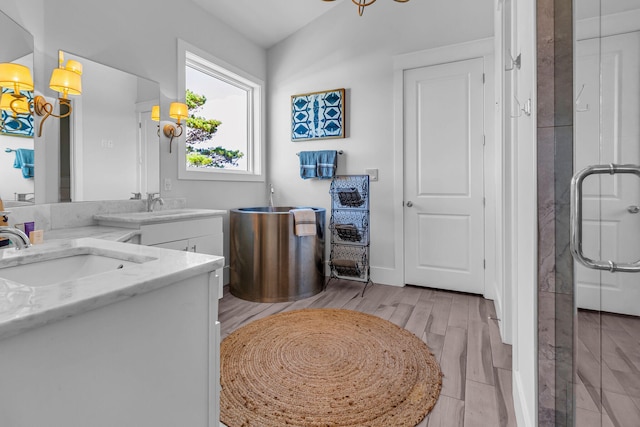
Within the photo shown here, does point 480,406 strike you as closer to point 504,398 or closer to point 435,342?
point 504,398

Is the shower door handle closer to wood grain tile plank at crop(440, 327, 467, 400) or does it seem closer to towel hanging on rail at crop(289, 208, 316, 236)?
wood grain tile plank at crop(440, 327, 467, 400)

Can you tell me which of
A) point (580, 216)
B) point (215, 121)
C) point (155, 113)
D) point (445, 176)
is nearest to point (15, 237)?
point (580, 216)

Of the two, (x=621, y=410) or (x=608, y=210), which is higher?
(x=608, y=210)

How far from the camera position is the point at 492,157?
3104 mm

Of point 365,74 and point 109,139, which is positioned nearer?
point 109,139

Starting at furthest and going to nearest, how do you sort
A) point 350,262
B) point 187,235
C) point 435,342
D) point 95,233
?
1. point 350,262
2. point 187,235
3. point 435,342
4. point 95,233

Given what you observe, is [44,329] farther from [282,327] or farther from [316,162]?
[316,162]

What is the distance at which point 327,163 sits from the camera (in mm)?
3719

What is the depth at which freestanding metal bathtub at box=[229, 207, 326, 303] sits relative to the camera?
10.1 ft

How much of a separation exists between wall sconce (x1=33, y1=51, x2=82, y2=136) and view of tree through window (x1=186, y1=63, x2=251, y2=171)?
45.8 inches

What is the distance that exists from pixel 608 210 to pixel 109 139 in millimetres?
2801

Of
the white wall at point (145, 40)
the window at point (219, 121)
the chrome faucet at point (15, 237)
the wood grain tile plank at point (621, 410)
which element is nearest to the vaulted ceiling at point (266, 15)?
the white wall at point (145, 40)

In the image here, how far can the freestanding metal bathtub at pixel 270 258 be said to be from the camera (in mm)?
3086

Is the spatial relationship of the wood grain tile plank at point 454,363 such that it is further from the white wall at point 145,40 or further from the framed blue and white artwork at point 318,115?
the white wall at point 145,40
